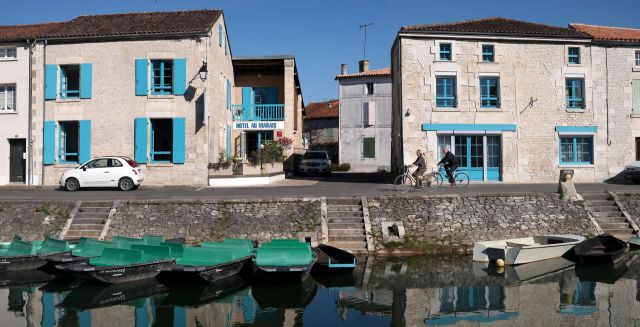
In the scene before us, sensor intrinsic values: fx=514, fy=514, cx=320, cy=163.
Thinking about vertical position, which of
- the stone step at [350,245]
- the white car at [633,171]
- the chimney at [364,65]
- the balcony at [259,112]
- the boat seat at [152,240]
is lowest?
the stone step at [350,245]

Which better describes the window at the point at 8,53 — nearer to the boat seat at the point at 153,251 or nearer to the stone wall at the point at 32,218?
the stone wall at the point at 32,218

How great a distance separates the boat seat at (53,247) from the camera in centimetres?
1187

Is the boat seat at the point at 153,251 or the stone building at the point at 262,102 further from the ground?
the stone building at the point at 262,102

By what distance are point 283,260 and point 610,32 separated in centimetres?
2017

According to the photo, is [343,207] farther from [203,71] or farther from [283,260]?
[203,71]

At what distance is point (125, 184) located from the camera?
18719mm

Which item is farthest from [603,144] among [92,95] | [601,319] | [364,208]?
[92,95]

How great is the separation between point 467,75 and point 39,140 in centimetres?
1774

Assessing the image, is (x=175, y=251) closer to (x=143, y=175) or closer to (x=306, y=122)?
(x=143, y=175)

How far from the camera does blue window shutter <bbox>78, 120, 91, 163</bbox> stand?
2073 cm

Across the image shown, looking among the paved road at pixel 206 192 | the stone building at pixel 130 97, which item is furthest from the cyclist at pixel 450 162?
the stone building at pixel 130 97

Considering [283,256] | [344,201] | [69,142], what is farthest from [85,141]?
[283,256]

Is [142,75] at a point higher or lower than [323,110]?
lower

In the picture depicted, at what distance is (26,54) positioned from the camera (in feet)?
69.8
